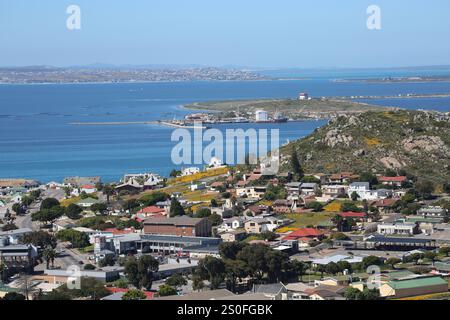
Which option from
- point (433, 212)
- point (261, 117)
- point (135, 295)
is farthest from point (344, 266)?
point (261, 117)

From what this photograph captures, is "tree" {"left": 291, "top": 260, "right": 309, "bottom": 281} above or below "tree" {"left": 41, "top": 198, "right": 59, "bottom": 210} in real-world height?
above

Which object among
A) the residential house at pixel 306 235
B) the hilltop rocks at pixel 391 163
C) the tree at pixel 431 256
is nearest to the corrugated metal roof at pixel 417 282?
the tree at pixel 431 256

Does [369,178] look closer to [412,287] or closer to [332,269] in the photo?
[332,269]

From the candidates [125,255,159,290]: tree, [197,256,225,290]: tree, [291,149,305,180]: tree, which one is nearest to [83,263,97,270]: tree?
[125,255,159,290]: tree

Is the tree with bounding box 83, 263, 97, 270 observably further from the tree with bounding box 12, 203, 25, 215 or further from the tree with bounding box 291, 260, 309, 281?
the tree with bounding box 12, 203, 25, 215

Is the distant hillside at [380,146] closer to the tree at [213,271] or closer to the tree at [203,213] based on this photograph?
the tree at [203,213]

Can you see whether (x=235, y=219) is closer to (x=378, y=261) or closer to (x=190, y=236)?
(x=190, y=236)

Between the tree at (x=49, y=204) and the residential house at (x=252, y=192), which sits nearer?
the tree at (x=49, y=204)
